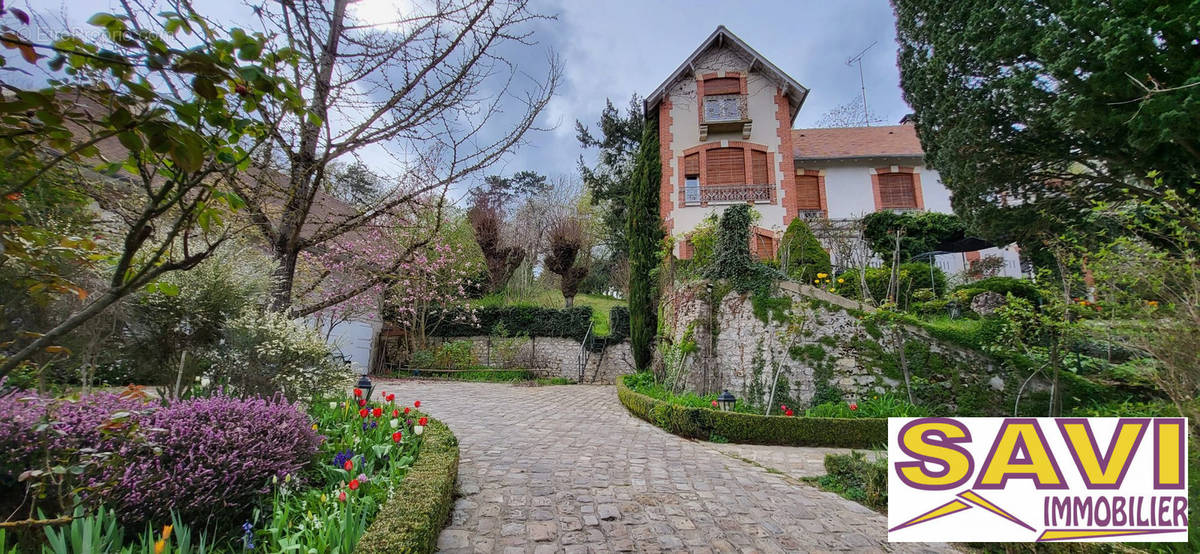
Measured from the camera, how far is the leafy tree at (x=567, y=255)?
16.0 m

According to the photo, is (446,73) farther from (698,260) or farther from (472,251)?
(472,251)

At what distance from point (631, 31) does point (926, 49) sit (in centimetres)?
840

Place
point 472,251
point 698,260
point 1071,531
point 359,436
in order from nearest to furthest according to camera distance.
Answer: point 1071,531
point 359,436
point 698,260
point 472,251

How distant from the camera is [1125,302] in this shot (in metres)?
4.54

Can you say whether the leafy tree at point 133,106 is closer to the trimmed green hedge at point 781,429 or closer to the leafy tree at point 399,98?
the leafy tree at point 399,98

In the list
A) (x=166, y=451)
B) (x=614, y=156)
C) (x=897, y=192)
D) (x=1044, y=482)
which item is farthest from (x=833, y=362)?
(x=614, y=156)

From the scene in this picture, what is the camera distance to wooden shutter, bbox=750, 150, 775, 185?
14.7 metres

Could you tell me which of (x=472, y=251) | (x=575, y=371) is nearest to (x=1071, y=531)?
(x=575, y=371)

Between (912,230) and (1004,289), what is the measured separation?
→ 6.80 m

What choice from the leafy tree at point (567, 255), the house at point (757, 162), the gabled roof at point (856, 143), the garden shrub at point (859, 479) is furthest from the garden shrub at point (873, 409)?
the gabled roof at point (856, 143)

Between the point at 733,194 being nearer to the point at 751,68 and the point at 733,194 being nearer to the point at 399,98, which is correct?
the point at 751,68

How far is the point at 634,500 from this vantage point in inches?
142

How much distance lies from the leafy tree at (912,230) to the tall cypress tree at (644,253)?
6.49m

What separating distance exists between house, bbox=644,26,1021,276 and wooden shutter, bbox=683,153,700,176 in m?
0.03
